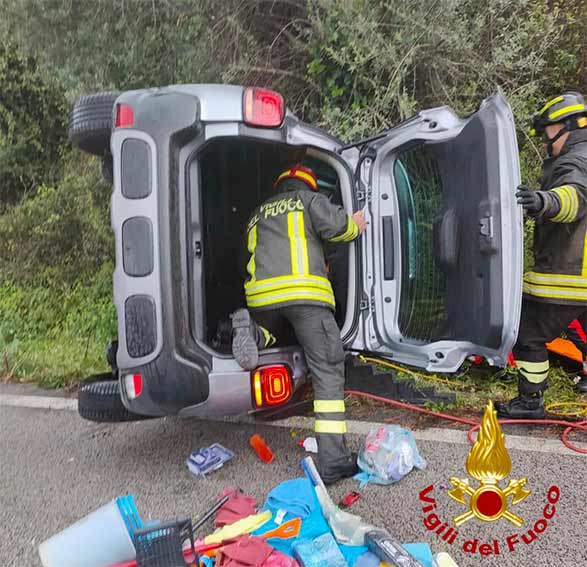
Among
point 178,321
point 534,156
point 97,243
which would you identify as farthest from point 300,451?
point 97,243

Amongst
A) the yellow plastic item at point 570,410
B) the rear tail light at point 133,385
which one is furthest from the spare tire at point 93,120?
the yellow plastic item at point 570,410

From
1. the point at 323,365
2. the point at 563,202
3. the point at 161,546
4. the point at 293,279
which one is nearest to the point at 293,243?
the point at 293,279

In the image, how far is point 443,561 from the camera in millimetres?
1982

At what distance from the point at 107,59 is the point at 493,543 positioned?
5590 millimetres

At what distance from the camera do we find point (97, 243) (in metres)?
6.68

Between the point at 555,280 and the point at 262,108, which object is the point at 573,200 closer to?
the point at 555,280

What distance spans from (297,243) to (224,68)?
349 centimetres

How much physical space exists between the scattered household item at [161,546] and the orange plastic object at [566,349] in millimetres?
2758

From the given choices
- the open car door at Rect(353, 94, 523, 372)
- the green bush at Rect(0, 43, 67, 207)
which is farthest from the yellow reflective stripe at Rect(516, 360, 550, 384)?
the green bush at Rect(0, 43, 67, 207)

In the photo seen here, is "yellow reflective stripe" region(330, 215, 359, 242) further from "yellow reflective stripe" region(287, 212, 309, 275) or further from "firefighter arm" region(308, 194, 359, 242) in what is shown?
"yellow reflective stripe" region(287, 212, 309, 275)

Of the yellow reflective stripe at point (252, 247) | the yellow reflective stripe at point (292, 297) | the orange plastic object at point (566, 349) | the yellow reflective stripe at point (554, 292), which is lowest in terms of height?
the orange plastic object at point (566, 349)

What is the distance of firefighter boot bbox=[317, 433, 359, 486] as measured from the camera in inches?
104

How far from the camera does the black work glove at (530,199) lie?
8.39 feet

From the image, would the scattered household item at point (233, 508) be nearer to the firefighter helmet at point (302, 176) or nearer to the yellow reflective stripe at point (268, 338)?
the yellow reflective stripe at point (268, 338)
